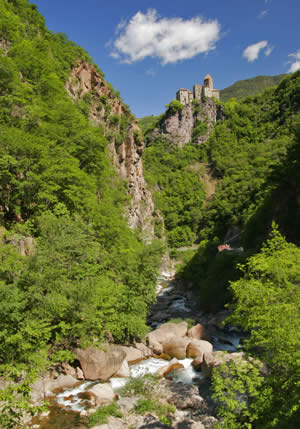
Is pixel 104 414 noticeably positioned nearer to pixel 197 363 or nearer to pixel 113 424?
pixel 113 424

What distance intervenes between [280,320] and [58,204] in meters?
14.3

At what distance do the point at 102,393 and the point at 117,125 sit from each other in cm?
3774

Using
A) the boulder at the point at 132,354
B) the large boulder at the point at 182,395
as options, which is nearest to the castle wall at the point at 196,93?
the boulder at the point at 132,354

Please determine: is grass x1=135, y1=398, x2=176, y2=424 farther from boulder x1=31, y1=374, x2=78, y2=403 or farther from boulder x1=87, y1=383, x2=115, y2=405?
boulder x1=31, y1=374, x2=78, y2=403

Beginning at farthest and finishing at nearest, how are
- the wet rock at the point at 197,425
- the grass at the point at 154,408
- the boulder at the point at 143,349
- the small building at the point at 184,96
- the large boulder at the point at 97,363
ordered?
the small building at the point at 184,96, the boulder at the point at 143,349, the large boulder at the point at 97,363, the grass at the point at 154,408, the wet rock at the point at 197,425

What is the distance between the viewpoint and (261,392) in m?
6.62

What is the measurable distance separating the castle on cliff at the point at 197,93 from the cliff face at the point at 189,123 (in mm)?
4944

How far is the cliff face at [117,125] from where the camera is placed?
36562mm

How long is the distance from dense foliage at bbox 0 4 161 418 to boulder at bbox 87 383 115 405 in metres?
2.02

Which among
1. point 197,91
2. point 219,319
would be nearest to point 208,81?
point 197,91

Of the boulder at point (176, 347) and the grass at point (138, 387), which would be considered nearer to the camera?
the grass at point (138, 387)

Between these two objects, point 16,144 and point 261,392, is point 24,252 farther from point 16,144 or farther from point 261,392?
point 261,392

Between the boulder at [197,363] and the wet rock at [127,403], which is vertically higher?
the wet rock at [127,403]

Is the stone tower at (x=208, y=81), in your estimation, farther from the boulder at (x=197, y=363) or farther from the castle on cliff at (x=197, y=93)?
the boulder at (x=197, y=363)
